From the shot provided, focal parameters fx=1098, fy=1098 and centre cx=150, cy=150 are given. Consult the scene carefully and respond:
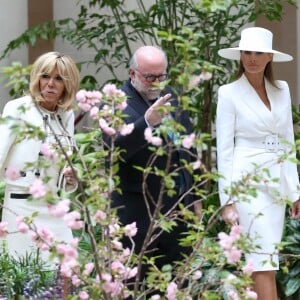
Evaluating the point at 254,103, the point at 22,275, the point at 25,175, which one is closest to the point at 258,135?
the point at 254,103

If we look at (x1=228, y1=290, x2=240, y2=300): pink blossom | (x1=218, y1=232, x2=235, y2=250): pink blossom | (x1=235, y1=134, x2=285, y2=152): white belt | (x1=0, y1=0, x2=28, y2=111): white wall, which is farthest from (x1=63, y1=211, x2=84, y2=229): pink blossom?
(x1=0, y1=0, x2=28, y2=111): white wall

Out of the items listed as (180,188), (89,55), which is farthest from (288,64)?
(180,188)

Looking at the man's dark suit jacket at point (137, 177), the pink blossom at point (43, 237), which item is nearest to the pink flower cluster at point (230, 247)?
the pink blossom at point (43, 237)

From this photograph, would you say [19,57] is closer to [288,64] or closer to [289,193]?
[288,64]

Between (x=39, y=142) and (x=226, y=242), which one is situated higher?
(x=39, y=142)

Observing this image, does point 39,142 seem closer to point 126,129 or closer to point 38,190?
point 126,129

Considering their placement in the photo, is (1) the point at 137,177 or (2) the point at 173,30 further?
(2) the point at 173,30

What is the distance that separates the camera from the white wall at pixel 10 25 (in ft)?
32.1

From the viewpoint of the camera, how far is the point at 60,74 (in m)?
5.91

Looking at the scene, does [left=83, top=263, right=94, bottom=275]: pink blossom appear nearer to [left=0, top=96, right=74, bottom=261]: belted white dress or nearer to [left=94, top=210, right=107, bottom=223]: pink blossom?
[left=94, top=210, right=107, bottom=223]: pink blossom

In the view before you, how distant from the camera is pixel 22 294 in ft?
16.5

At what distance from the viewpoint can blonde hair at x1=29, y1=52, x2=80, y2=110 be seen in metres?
5.89

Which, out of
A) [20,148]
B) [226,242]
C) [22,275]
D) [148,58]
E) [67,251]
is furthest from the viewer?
[20,148]

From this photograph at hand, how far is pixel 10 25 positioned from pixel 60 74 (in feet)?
13.5
